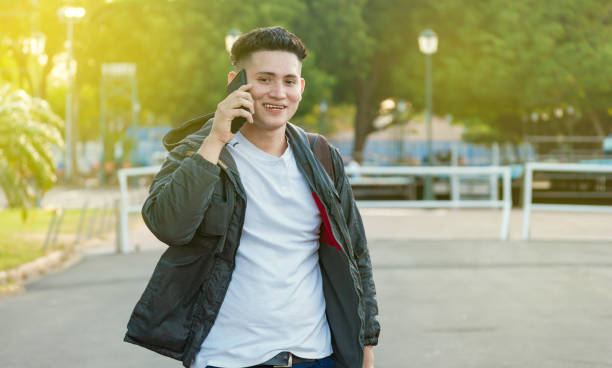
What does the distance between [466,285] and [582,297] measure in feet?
4.16

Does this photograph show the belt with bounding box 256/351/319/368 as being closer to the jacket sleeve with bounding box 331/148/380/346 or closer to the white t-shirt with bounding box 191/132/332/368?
the white t-shirt with bounding box 191/132/332/368

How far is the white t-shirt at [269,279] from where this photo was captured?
3.04 metres

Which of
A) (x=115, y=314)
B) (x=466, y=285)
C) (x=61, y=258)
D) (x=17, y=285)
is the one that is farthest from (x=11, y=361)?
(x=61, y=258)

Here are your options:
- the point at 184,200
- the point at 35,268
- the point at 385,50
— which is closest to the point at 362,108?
the point at 385,50

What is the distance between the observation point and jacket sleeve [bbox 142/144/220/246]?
291 cm

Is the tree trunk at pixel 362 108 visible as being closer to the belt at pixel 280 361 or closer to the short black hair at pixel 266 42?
the short black hair at pixel 266 42

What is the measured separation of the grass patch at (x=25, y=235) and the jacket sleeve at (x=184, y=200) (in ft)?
28.4

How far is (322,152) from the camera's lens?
330 centimetres

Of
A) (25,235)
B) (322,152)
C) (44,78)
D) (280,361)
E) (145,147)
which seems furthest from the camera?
(145,147)

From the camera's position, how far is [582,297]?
899cm

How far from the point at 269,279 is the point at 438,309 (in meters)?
5.61

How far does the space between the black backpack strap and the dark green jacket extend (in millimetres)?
58


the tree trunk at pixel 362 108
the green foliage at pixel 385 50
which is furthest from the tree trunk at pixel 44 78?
the tree trunk at pixel 362 108

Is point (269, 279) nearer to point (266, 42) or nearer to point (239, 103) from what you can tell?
point (239, 103)
